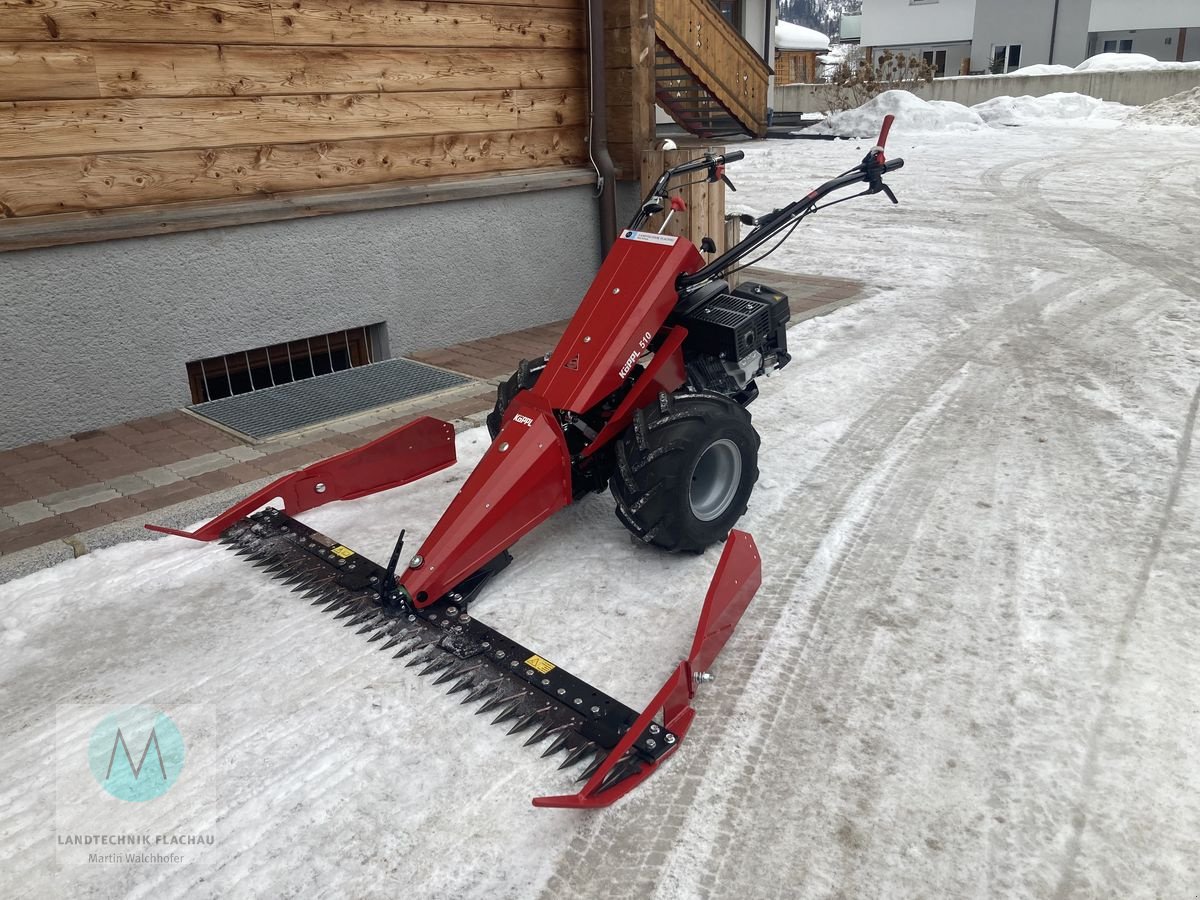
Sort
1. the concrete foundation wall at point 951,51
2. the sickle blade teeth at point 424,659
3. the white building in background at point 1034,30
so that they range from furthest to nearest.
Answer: the concrete foundation wall at point 951,51
the white building in background at point 1034,30
the sickle blade teeth at point 424,659

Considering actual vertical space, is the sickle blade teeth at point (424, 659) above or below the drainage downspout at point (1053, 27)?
below

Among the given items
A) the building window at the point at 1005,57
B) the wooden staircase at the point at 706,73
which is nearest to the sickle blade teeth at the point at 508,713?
the wooden staircase at the point at 706,73

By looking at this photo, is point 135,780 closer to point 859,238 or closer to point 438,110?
point 438,110

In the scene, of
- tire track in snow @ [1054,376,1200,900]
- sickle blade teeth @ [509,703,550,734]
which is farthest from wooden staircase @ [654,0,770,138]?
sickle blade teeth @ [509,703,550,734]

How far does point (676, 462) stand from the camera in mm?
3354

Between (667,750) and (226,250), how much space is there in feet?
13.2

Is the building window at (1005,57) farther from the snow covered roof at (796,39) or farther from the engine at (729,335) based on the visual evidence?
the engine at (729,335)

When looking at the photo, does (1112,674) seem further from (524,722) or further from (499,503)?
(499,503)

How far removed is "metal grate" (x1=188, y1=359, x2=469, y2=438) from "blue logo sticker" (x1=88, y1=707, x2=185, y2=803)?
232cm

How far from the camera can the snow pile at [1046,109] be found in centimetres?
2052

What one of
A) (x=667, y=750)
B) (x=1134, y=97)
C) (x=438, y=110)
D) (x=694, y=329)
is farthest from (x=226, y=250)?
(x=1134, y=97)

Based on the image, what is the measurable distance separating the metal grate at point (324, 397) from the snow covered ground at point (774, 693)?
0.92 metres

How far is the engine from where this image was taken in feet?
12.6

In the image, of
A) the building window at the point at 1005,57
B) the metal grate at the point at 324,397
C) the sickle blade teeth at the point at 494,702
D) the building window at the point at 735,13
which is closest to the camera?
the sickle blade teeth at the point at 494,702
